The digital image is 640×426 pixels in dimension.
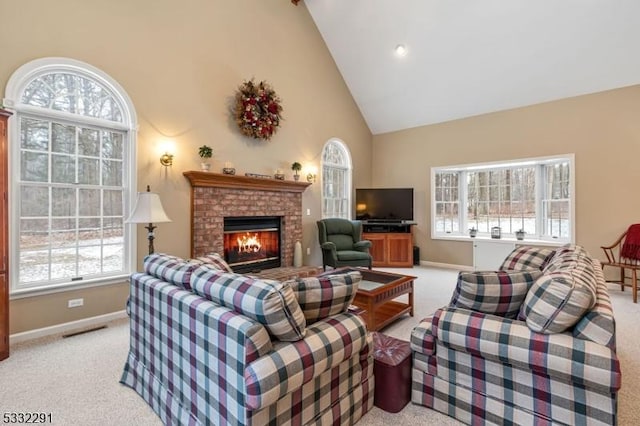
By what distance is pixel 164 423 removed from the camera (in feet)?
6.29

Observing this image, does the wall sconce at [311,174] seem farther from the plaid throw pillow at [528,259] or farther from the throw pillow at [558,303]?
the throw pillow at [558,303]

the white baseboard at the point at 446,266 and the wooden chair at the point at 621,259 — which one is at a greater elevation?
the wooden chair at the point at 621,259

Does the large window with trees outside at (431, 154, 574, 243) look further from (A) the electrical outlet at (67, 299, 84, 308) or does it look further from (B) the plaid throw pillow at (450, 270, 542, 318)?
(A) the electrical outlet at (67, 299, 84, 308)

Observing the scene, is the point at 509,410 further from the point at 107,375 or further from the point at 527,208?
the point at 527,208

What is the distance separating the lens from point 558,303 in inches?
63.1

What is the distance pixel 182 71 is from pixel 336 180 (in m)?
3.68

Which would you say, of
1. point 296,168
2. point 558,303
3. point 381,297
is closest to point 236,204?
point 296,168

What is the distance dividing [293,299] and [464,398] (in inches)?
48.6

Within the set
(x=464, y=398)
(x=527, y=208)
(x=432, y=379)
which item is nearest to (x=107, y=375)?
(x=432, y=379)

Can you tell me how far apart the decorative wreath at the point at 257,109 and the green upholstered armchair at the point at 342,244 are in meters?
1.97

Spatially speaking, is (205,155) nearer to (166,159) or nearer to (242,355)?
(166,159)

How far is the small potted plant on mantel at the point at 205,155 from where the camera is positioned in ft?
14.3

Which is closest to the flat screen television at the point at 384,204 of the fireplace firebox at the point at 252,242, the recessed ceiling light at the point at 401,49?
the fireplace firebox at the point at 252,242

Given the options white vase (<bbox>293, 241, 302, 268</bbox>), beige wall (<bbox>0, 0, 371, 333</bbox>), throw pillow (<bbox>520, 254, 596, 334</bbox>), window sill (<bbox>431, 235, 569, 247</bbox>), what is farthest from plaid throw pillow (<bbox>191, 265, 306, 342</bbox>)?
window sill (<bbox>431, 235, 569, 247</bbox>)
